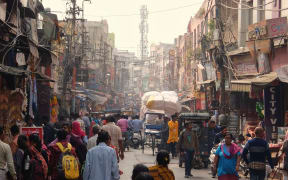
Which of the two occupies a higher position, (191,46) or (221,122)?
(191,46)

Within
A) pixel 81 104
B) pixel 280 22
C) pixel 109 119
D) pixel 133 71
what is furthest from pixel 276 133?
pixel 133 71

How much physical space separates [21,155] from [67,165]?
0.87 m

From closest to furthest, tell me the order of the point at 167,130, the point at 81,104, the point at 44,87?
the point at 167,130
the point at 44,87
the point at 81,104

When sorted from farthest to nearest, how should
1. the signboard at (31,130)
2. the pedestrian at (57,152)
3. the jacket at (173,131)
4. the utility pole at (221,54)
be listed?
the utility pole at (221,54) → the jacket at (173,131) → the signboard at (31,130) → the pedestrian at (57,152)

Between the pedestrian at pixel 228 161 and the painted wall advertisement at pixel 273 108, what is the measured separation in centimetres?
923

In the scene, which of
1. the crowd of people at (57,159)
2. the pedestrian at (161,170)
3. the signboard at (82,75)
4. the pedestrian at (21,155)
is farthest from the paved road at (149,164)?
the signboard at (82,75)

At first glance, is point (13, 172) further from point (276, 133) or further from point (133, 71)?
point (133, 71)

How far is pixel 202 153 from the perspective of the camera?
60.5 ft

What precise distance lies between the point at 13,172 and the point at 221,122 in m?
15.4

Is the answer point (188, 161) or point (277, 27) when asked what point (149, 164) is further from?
point (277, 27)

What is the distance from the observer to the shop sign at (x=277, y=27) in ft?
64.8

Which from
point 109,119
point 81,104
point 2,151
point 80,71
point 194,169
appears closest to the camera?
Answer: point 2,151

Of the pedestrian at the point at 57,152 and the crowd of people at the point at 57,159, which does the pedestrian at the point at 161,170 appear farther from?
the pedestrian at the point at 57,152

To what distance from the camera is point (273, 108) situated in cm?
1928
